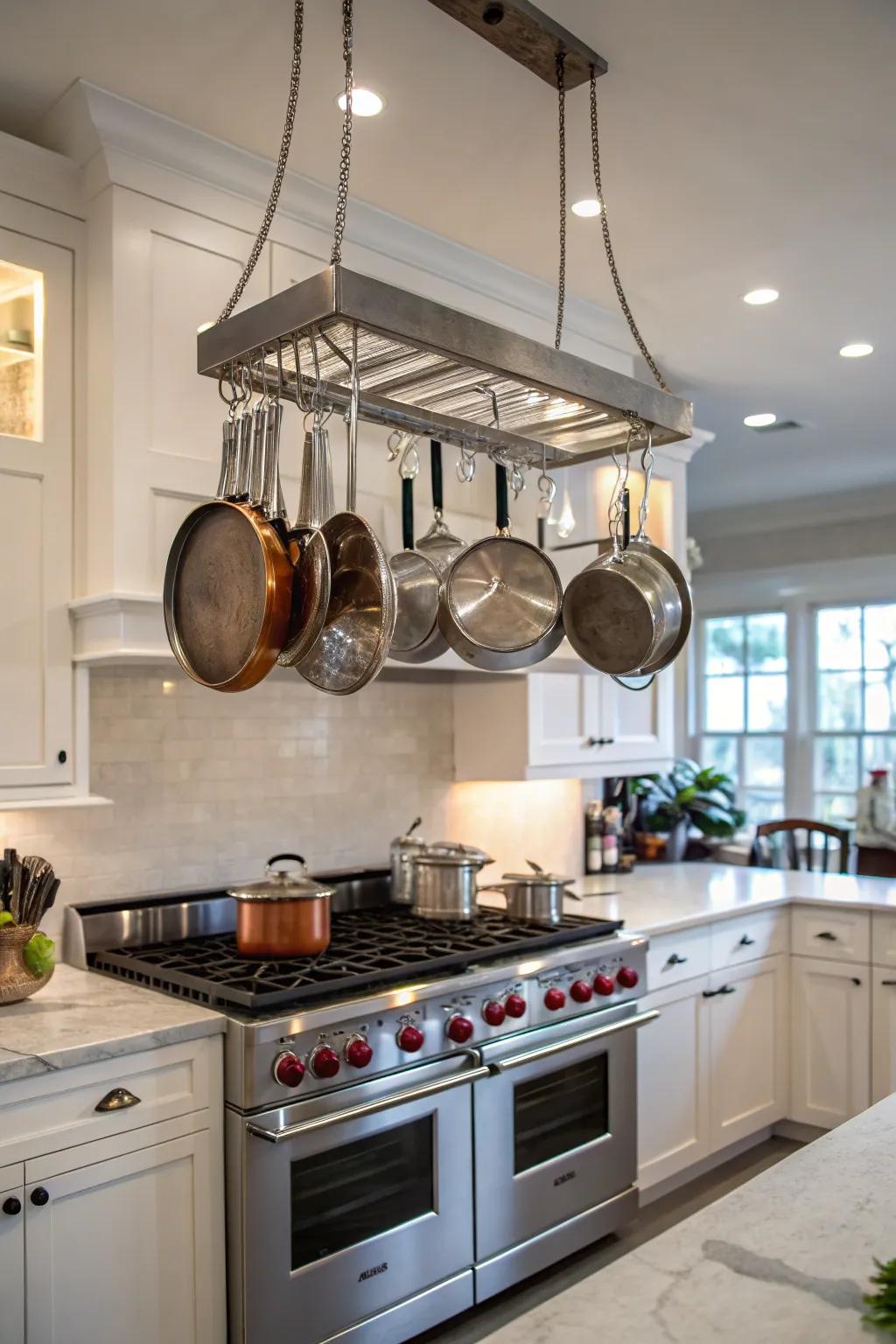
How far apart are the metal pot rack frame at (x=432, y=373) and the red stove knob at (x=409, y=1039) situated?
1234 millimetres

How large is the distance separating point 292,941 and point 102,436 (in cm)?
118

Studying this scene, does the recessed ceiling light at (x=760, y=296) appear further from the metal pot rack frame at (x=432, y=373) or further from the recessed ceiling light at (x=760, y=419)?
the metal pot rack frame at (x=432, y=373)

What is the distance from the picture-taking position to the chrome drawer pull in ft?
6.47

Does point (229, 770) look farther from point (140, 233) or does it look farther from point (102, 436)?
point (140, 233)

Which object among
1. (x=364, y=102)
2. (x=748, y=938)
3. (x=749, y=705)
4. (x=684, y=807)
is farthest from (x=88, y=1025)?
(x=749, y=705)

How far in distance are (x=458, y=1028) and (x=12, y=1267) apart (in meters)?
0.99

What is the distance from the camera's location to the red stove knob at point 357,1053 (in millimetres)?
2238

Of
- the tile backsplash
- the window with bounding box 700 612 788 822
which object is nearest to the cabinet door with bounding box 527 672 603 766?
the tile backsplash

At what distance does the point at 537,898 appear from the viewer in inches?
119

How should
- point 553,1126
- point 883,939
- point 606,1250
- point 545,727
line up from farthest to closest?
point 883,939 → point 545,727 → point 606,1250 → point 553,1126

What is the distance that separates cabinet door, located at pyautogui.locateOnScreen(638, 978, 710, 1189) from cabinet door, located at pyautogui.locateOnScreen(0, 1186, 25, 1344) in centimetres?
183

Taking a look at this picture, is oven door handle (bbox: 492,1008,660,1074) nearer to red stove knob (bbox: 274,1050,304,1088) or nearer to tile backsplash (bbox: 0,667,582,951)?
red stove knob (bbox: 274,1050,304,1088)

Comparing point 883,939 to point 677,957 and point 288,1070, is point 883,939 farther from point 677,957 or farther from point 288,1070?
point 288,1070

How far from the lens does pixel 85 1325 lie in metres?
1.93
